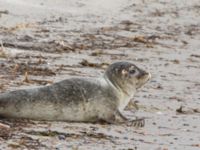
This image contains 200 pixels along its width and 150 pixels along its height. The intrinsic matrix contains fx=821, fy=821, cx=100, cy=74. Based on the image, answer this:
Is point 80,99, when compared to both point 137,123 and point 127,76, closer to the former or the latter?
point 137,123

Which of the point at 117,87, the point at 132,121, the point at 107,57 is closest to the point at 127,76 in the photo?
the point at 117,87

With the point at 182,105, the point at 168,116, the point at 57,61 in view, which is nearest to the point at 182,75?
the point at 57,61

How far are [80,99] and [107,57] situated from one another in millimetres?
4440

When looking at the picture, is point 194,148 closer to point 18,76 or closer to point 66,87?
point 66,87

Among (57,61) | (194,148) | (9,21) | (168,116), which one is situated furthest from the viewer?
(9,21)

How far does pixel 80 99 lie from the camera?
6.27m

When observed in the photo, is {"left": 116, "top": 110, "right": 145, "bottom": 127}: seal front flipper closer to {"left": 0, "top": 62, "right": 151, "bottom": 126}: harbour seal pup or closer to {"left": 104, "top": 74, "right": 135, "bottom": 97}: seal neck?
{"left": 0, "top": 62, "right": 151, "bottom": 126}: harbour seal pup

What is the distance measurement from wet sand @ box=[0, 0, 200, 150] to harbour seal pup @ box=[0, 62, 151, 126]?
0.11 m

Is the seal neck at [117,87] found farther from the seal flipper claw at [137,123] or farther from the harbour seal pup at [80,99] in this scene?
the seal flipper claw at [137,123]

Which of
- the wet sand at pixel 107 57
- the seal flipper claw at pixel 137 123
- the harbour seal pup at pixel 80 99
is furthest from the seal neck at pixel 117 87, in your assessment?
the seal flipper claw at pixel 137 123

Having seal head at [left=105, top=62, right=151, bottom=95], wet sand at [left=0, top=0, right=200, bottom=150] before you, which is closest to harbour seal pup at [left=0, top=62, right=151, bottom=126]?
seal head at [left=105, top=62, right=151, bottom=95]

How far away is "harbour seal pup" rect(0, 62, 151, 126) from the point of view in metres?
5.96

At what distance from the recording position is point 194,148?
5.57 m

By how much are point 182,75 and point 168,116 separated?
2.86 meters
